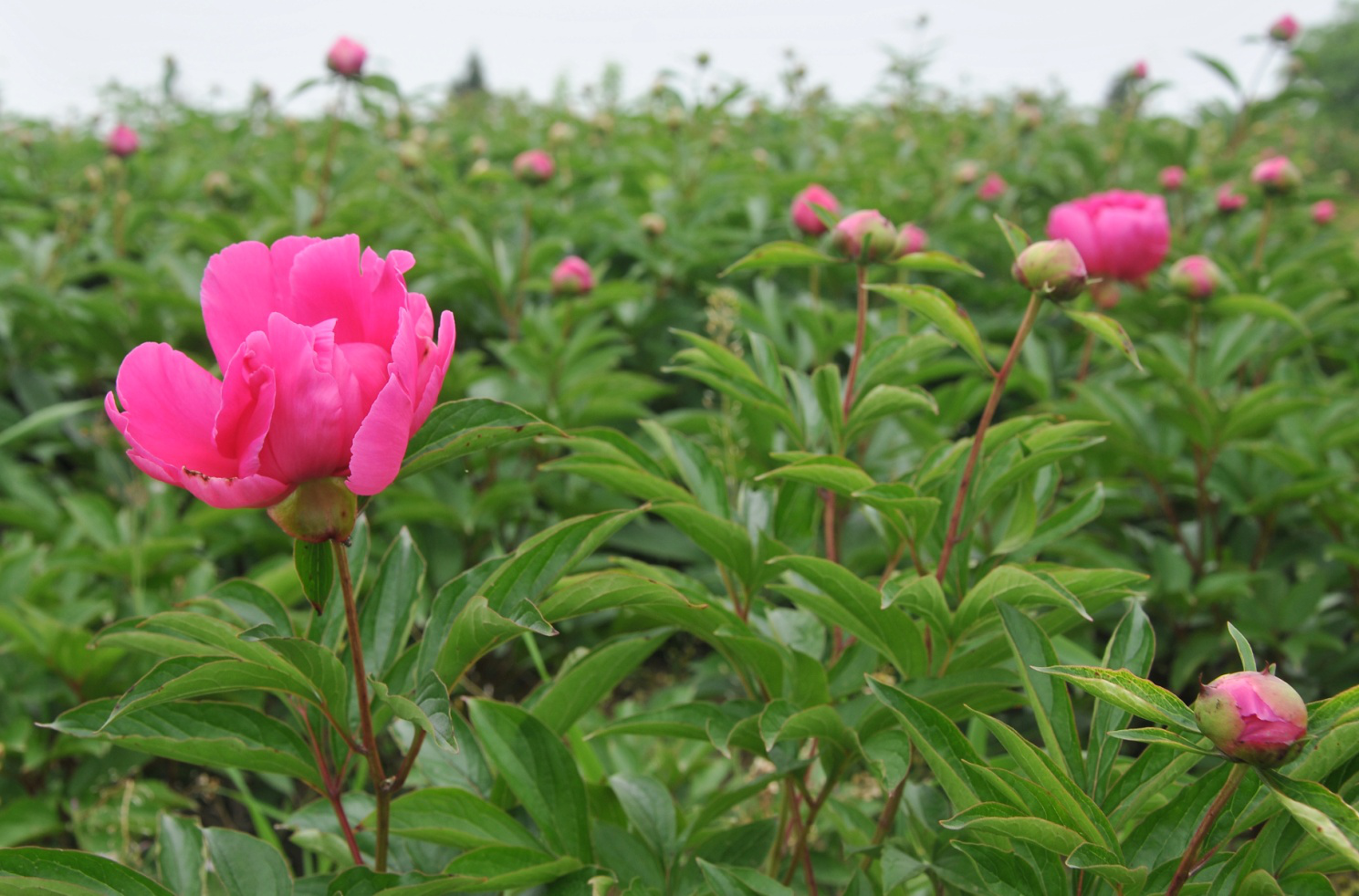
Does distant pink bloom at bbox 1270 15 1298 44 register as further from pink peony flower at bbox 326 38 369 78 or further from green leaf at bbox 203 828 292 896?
green leaf at bbox 203 828 292 896

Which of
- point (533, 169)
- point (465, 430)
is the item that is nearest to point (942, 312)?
point (465, 430)

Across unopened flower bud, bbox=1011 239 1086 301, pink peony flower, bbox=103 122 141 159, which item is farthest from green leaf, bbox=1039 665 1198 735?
pink peony flower, bbox=103 122 141 159

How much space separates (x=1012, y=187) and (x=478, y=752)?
9.58ft

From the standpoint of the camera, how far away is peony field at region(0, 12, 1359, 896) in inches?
24.8

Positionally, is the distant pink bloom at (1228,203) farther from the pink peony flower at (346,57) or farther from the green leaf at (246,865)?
the green leaf at (246,865)

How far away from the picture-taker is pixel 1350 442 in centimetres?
174

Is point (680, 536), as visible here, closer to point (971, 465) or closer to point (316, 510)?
point (971, 465)

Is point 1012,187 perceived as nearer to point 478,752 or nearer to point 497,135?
point 497,135

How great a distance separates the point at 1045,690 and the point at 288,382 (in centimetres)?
60

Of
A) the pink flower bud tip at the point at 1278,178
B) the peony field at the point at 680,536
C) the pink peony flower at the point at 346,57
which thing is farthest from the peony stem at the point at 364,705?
the pink flower bud tip at the point at 1278,178

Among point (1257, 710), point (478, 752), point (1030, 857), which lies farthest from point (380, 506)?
point (1257, 710)

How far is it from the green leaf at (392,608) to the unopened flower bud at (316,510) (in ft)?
0.70

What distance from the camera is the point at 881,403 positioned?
0.96 meters

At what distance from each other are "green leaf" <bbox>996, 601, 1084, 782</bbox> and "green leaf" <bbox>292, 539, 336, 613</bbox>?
1.64 ft
